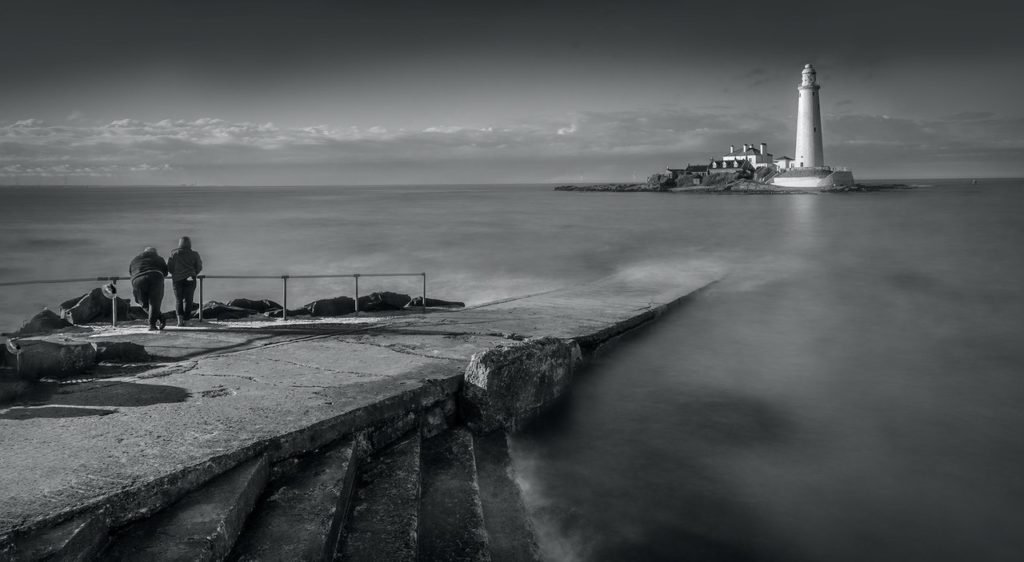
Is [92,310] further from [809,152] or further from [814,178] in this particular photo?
[814,178]

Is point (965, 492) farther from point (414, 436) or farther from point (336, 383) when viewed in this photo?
point (336, 383)

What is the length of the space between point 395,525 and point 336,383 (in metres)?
1.68

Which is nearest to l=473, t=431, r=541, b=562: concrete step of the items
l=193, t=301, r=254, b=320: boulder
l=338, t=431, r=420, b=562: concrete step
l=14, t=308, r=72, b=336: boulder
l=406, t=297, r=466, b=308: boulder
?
l=338, t=431, r=420, b=562: concrete step

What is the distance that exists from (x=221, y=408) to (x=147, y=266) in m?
4.43

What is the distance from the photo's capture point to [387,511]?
342 cm

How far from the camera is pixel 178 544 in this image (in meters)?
2.67

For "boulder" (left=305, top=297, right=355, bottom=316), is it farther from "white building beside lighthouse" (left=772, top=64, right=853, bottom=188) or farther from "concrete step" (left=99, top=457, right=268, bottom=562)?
A: "white building beside lighthouse" (left=772, top=64, right=853, bottom=188)

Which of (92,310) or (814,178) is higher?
(814,178)

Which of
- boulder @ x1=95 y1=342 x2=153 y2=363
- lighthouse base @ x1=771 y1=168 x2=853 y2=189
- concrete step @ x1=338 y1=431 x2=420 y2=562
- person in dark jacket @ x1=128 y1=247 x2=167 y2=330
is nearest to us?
concrete step @ x1=338 y1=431 x2=420 y2=562

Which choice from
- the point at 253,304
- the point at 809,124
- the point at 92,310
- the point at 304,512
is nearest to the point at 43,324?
the point at 92,310

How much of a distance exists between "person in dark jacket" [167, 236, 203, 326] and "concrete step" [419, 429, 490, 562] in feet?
15.6

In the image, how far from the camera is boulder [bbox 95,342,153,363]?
17.1 ft

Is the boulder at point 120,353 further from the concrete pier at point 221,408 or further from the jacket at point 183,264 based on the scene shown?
the jacket at point 183,264

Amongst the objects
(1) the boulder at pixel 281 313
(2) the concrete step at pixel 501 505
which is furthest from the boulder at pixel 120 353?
(1) the boulder at pixel 281 313
